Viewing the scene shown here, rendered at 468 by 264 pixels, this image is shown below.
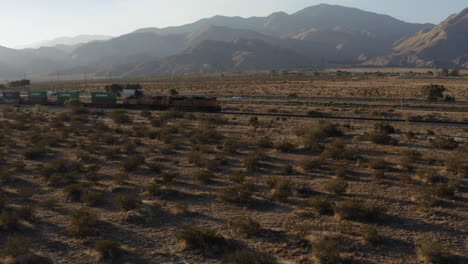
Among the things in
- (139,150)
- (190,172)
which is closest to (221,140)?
(139,150)

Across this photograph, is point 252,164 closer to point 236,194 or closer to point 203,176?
point 203,176

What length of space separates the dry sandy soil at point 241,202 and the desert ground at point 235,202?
58 mm

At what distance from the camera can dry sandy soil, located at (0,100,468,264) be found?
37.1 feet

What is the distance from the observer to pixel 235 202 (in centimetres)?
1527

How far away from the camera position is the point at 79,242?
11961 mm

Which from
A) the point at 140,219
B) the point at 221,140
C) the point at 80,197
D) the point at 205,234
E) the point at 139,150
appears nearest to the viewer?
the point at 205,234

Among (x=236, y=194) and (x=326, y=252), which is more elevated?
(x=236, y=194)

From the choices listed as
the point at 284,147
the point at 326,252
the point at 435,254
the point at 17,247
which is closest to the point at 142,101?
the point at 284,147

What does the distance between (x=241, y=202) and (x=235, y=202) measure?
272 millimetres

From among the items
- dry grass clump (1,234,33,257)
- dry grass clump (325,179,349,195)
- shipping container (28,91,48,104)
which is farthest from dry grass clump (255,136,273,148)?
shipping container (28,91,48,104)

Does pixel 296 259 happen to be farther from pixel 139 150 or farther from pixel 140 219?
pixel 139 150

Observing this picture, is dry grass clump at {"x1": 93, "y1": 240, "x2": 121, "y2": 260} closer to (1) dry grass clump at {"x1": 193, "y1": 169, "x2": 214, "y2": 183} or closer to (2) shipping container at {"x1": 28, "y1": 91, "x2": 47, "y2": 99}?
(1) dry grass clump at {"x1": 193, "y1": 169, "x2": 214, "y2": 183}

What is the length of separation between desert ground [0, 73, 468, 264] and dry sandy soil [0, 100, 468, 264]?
58 mm

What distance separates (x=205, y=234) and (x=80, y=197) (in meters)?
7.39
